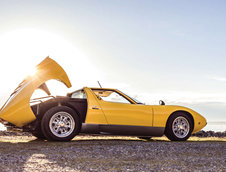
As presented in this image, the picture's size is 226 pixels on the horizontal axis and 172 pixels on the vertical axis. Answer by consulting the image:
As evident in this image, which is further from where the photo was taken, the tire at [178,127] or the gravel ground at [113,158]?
the tire at [178,127]

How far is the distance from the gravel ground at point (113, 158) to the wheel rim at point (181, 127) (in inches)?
58.8

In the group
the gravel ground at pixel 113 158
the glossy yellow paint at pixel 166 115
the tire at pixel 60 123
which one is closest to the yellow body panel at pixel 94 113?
the tire at pixel 60 123

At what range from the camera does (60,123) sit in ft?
27.8

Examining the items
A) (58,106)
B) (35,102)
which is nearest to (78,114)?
(58,106)

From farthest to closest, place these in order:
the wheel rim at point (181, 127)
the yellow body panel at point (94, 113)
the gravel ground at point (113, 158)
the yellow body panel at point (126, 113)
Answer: the wheel rim at point (181, 127), the yellow body panel at point (126, 113), the yellow body panel at point (94, 113), the gravel ground at point (113, 158)

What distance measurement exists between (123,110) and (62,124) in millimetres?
1714

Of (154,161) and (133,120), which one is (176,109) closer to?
(133,120)

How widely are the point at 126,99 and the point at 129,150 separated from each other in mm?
2366

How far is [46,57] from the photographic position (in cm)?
909

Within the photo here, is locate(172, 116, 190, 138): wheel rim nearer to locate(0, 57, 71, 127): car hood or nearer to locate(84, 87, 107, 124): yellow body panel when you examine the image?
locate(84, 87, 107, 124): yellow body panel

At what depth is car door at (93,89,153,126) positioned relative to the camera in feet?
29.2

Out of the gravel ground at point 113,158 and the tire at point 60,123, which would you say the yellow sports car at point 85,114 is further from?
the gravel ground at point 113,158

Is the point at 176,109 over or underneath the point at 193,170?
over

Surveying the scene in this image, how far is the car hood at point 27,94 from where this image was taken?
8367mm
